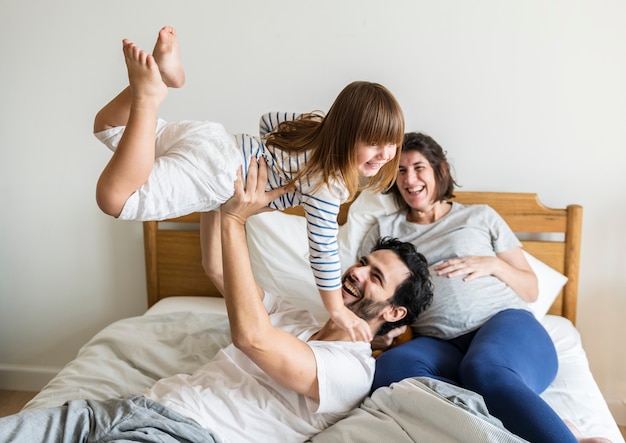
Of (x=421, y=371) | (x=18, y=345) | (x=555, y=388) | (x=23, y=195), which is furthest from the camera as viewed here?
(x=18, y=345)

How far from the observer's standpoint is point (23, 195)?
2.67 meters

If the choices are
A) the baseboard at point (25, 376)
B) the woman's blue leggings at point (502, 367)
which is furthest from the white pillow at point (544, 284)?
the baseboard at point (25, 376)

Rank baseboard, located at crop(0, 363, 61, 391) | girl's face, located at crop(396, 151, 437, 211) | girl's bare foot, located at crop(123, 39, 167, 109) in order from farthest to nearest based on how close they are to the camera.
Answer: baseboard, located at crop(0, 363, 61, 391) < girl's face, located at crop(396, 151, 437, 211) < girl's bare foot, located at crop(123, 39, 167, 109)

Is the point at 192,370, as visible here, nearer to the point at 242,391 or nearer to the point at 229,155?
the point at 242,391

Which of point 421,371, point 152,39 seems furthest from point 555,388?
point 152,39

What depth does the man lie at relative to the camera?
4.13 ft

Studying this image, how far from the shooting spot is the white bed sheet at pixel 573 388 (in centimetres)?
168

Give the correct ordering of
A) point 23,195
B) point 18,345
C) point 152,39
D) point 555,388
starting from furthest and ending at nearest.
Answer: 1. point 18,345
2. point 23,195
3. point 152,39
4. point 555,388

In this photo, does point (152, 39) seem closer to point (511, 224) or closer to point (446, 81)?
point (446, 81)

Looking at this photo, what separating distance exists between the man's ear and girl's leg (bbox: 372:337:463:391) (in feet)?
0.35

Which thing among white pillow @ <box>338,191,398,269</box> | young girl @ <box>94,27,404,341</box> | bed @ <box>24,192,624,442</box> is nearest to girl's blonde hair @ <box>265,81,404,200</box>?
young girl @ <box>94,27,404,341</box>

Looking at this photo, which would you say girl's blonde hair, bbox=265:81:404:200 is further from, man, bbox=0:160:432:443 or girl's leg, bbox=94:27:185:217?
girl's leg, bbox=94:27:185:217

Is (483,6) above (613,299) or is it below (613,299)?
above

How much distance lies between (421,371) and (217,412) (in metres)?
0.60
